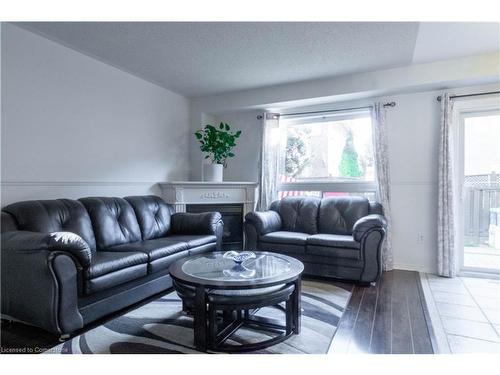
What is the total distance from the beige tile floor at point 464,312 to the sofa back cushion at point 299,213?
1417 millimetres

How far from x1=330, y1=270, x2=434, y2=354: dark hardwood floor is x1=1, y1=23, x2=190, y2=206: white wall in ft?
9.57

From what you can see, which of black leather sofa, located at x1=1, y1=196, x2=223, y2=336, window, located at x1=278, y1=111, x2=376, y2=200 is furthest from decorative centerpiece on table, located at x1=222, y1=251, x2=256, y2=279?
window, located at x1=278, y1=111, x2=376, y2=200

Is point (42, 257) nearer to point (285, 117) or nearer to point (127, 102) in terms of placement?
point (127, 102)

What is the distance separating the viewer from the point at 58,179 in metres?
3.02

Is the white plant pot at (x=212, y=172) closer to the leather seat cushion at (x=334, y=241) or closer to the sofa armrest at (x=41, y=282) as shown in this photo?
the leather seat cushion at (x=334, y=241)

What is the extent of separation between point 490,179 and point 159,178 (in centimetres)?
421

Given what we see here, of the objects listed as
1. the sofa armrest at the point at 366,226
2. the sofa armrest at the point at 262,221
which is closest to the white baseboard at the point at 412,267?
the sofa armrest at the point at 366,226

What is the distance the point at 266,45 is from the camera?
2.96 m

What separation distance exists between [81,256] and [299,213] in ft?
8.86

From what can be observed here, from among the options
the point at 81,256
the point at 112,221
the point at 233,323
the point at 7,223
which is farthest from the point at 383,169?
the point at 7,223

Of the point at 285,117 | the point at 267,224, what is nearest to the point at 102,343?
the point at 267,224

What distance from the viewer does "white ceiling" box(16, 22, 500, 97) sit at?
2.64 m

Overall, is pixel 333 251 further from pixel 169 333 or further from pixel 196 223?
pixel 169 333

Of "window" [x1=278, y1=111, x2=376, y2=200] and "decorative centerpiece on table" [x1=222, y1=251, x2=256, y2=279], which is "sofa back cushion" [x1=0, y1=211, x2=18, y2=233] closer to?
"decorative centerpiece on table" [x1=222, y1=251, x2=256, y2=279]
